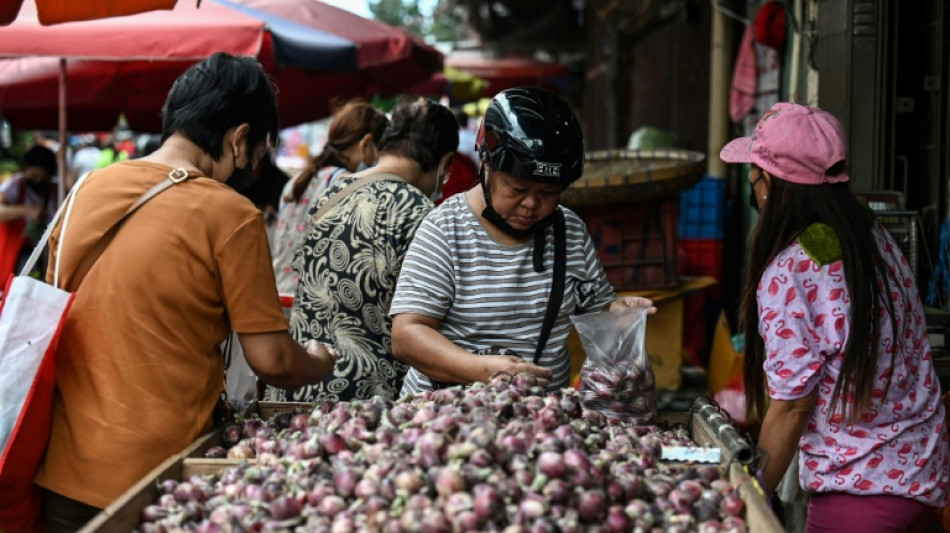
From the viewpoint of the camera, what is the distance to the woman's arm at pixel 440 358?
112 inches

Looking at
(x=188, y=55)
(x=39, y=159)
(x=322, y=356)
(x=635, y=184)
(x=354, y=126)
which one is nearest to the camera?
(x=322, y=356)

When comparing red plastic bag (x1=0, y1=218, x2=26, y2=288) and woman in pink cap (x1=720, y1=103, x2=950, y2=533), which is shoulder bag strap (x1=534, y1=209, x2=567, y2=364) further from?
red plastic bag (x1=0, y1=218, x2=26, y2=288)

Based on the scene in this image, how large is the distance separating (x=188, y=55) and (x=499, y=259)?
314 centimetres

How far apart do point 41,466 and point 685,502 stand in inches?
60.5

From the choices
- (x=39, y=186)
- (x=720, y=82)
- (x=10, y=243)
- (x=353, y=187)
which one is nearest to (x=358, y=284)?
(x=353, y=187)

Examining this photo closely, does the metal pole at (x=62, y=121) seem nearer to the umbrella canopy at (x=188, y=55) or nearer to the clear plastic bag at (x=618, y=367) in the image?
the umbrella canopy at (x=188, y=55)

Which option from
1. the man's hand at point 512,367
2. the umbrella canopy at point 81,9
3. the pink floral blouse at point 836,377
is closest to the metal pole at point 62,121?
the umbrella canopy at point 81,9

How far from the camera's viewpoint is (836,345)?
2568 mm

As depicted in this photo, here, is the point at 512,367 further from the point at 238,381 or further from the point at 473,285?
the point at 238,381

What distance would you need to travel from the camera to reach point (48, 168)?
9.18m

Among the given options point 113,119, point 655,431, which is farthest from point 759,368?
point 113,119

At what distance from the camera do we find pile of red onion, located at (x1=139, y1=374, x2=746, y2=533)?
2.10 m

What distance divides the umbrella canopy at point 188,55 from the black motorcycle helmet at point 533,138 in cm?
232

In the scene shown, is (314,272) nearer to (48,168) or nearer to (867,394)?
(867,394)
